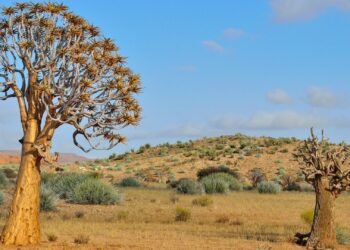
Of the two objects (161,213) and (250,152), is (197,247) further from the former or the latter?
(250,152)

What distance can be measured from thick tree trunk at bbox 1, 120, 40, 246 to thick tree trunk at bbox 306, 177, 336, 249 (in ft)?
21.8

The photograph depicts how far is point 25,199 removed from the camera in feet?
44.1

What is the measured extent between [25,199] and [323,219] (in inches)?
275

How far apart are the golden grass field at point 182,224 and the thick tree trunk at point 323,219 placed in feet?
1.99

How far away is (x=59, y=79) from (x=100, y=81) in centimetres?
91

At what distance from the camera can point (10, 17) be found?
13367 millimetres

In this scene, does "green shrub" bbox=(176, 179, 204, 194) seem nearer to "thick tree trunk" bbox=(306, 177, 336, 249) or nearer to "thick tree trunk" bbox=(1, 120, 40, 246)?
"thick tree trunk" bbox=(306, 177, 336, 249)

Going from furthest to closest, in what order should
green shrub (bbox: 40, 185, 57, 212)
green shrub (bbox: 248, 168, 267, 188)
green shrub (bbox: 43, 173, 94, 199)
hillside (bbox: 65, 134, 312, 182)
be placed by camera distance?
hillside (bbox: 65, 134, 312, 182) → green shrub (bbox: 248, 168, 267, 188) → green shrub (bbox: 43, 173, 94, 199) → green shrub (bbox: 40, 185, 57, 212)

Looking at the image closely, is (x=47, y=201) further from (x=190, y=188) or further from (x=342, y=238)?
(x=190, y=188)

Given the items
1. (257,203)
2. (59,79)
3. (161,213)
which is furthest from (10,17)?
(257,203)

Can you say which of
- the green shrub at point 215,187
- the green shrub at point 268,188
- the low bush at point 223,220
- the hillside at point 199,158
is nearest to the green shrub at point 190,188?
the green shrub at point 215,187

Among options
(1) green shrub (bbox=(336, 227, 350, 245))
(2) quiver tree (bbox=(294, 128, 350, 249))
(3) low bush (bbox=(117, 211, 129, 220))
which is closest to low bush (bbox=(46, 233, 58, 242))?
(2) quiver tree (bbox=(294, 128, 350, 249))

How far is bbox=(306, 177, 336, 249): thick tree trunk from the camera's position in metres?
14.7

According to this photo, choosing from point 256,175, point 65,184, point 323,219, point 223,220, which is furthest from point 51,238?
point 256,175
